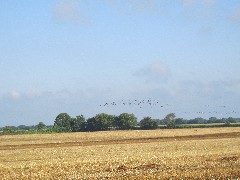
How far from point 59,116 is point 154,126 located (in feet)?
206

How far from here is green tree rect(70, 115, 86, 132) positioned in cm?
14760

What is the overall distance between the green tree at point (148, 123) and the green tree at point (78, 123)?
2278 cm

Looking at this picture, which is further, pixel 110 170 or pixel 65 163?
pixel 65 163

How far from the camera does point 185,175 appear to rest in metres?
21.5

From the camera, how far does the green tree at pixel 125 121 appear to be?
153875 millimetres

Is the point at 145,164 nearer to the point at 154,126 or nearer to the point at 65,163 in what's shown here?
the point at 65,163

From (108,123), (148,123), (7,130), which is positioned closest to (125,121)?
(108,123)

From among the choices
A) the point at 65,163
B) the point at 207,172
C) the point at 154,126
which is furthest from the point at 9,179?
the point at 154,126

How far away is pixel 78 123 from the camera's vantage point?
515 feet

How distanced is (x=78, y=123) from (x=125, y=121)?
19621 millimetres

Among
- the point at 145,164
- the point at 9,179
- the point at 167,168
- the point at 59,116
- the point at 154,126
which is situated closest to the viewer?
the point at 9,179

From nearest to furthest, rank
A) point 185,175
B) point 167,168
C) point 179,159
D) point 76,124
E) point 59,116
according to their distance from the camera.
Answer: point 185,175 < point 167,168 < point 179,159 < point 76,124 < point 59,116

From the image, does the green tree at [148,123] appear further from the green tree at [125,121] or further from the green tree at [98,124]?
the green tree at [98,124]

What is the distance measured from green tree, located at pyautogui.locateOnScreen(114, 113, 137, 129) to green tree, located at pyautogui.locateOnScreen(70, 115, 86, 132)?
14086 mm
